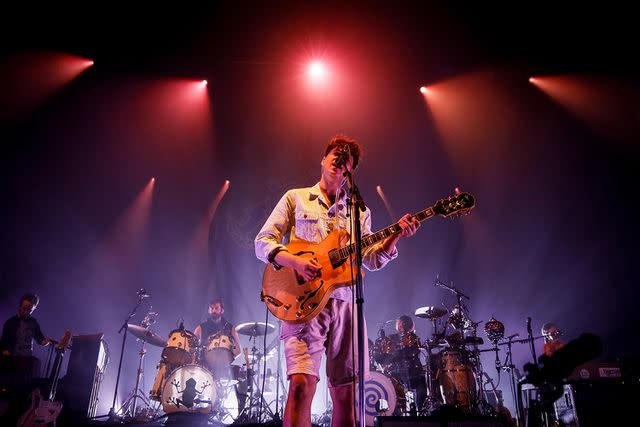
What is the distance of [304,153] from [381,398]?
25.9 feet

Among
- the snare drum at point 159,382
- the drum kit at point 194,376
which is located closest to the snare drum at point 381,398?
the drum kit at point 194,376

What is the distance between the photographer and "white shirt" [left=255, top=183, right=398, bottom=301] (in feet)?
11.2

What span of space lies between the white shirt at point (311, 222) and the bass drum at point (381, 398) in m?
4.29

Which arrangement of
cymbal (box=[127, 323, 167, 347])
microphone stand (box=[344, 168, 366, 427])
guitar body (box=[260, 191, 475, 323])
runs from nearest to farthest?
microphone stand (box=[344, 168, 366, 427]) < guitar body (box=[260, 191, 475, 323]) < cymbal (box=[127, 323, 167, 347])

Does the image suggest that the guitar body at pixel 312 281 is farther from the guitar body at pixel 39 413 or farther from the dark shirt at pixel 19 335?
the dark shirt at pixel 19 335

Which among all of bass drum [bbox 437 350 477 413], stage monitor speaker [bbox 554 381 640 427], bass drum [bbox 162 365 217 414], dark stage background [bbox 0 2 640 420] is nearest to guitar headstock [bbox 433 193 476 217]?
stage monitor speaker [bbox 554 381 640 427]

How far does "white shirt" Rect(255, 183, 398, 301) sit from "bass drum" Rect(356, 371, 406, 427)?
4.29 metres

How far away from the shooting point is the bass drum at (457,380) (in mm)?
7586

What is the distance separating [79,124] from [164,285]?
5.00 meters

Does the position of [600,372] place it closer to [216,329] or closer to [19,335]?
[216,329]

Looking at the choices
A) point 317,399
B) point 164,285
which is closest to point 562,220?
point 317,399

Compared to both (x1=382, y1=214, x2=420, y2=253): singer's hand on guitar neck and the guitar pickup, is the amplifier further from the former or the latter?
the guitar pickup

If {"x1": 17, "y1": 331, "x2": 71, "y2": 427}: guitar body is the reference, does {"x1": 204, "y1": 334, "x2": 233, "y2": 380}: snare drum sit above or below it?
above

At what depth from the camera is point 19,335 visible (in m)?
7.80
